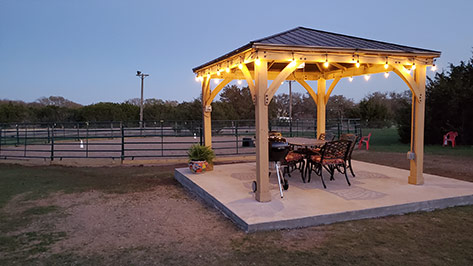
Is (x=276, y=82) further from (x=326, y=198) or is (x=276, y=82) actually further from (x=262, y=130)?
(x=326, y=198)

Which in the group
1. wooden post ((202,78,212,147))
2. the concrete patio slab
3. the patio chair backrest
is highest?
wooden post ((202,78,212,147))

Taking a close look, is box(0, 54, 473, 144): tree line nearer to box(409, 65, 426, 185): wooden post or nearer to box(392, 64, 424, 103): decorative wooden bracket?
box(409, 65, 426, 185): wooden post

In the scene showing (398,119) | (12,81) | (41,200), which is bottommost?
(41,200)

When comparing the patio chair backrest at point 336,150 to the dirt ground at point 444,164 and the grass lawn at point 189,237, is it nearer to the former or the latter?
the grass lawn at point 189,237

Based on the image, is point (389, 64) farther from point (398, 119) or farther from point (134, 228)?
point (398, 119)

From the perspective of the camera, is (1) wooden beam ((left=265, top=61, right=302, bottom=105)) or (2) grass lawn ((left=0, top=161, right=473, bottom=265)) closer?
(2) grass lawn ((left=0, top=161, right=473, bottom=265))

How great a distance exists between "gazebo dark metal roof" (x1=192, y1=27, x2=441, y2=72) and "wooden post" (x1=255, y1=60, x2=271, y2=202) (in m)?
0.41

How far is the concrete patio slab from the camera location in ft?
12.8

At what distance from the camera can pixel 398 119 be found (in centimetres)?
1667

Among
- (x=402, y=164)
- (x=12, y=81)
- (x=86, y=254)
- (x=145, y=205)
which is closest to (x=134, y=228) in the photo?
(x=86, y=254)

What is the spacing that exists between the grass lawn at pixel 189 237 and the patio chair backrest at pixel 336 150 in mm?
1530

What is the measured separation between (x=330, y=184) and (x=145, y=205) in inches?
125

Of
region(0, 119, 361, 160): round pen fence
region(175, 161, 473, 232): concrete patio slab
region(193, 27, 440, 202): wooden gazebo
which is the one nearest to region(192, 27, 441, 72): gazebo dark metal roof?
region(193, 27, 440, 202): wooden gazebo

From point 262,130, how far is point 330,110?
3704 centimetres
